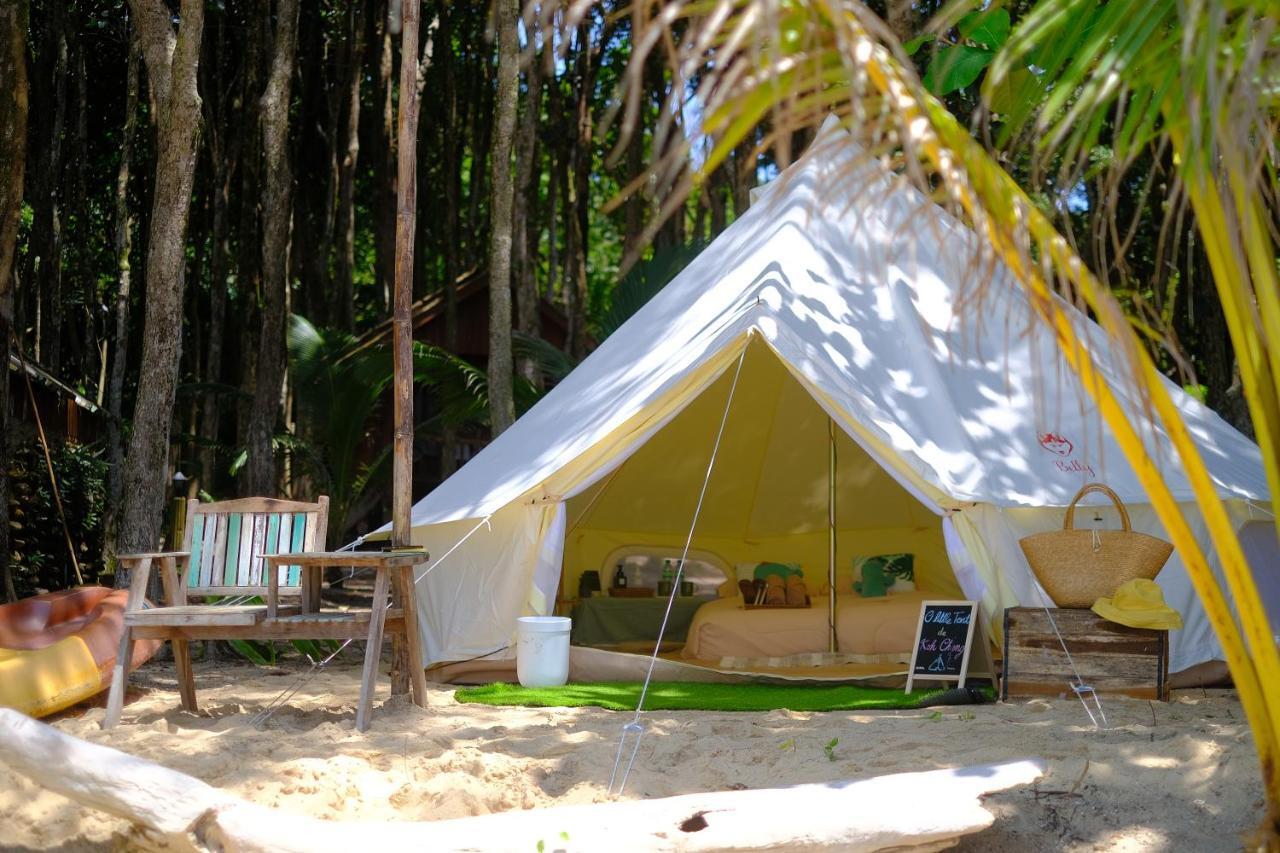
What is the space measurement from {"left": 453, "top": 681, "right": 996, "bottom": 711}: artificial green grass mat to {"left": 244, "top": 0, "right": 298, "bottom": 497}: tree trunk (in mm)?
3388

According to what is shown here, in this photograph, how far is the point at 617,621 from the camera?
6762 millimetres

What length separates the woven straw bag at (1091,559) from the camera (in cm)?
470

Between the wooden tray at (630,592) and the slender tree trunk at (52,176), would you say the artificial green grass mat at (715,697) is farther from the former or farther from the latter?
the slender tree trunk at (52,176)

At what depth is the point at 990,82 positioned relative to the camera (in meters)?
1.90

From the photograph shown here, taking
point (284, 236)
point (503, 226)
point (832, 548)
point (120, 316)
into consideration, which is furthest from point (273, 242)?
point (832, 548)

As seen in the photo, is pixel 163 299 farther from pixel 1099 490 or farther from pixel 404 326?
pixel 1099 490

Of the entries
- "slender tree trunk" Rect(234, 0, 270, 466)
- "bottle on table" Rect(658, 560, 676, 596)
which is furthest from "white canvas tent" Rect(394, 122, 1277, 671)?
"slender tree trunk" Rect(234, 0, 270, 466)

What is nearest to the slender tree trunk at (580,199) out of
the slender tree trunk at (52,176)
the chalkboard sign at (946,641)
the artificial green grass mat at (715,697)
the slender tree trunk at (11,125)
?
the slender tree trunk at (52,176)

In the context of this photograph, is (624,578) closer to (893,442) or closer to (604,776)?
(893,442)

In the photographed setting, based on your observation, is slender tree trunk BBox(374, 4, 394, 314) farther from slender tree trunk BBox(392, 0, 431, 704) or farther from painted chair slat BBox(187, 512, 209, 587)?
painted chair slat BBox(187, 512, 209, 587)

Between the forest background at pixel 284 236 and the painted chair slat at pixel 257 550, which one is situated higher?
the forest background at pixel 284 236

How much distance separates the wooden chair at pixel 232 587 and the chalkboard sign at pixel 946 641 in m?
2.13

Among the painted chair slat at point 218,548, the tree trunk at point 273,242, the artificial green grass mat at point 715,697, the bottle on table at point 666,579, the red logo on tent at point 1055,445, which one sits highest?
the tree trunk at point 273,242

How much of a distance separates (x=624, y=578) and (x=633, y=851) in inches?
186
